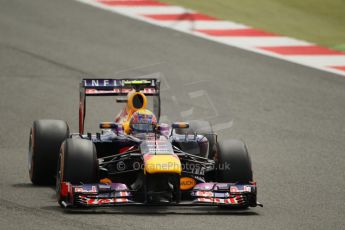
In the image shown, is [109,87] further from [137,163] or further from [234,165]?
[234,165]

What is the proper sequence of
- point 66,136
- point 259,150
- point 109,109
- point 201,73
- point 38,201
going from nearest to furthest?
point 38,201
point 66,136
point 259,150
point 109,109
point 201,73

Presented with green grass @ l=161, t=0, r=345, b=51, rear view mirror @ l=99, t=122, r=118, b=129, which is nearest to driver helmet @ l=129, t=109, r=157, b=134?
rear view mirror @ l=99, t=122, r=118, b=129

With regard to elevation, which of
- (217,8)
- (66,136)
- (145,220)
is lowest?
(145,220)

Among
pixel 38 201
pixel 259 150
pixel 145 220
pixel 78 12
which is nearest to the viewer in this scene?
pixel 145 220

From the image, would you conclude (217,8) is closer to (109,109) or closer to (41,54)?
(41,54)

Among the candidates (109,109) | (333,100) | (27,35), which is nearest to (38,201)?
(109,109)

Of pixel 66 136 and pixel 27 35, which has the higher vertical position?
pixel 27 35

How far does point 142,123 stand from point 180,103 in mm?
5353

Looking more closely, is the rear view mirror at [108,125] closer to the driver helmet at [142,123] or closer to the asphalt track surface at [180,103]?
the driver helmet at [142,123]

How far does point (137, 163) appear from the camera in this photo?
459 inches

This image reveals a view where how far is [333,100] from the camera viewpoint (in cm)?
1823

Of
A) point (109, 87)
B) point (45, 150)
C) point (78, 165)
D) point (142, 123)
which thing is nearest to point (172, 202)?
point (78, 165)

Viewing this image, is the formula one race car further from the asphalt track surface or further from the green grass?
the green grass

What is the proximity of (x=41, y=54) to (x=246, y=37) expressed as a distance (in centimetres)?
377
